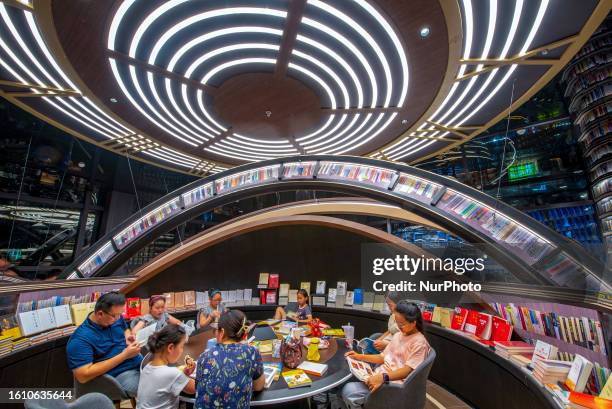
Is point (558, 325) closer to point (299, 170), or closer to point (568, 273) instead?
point (568, 273)

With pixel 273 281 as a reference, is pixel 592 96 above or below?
above

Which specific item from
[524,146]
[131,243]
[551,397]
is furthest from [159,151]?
[524,146]

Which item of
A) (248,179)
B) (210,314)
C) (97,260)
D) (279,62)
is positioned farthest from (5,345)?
(279,62)

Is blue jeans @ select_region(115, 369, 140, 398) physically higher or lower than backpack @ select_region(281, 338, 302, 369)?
lower

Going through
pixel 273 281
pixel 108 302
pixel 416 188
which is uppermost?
pixel 416 188

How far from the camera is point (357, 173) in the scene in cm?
443

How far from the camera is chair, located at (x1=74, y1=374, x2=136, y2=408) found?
7.09ft

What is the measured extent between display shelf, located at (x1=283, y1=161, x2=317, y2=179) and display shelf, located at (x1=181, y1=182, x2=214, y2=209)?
1673 mm

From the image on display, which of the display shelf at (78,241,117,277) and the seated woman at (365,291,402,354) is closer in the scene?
the seated woman at (365,291,402,354)

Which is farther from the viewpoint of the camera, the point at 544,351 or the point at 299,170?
the point at 299,170

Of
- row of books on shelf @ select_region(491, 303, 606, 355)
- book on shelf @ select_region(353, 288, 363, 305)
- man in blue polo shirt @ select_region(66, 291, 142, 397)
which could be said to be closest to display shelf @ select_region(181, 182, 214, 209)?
man in blue polo shirt @ select_region(66, 291, 142, 397)

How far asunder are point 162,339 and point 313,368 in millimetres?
1323

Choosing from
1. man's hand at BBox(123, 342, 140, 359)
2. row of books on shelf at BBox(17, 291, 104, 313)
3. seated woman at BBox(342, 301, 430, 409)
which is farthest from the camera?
row of books on shelf at BBox(17, 291, 104, 313)

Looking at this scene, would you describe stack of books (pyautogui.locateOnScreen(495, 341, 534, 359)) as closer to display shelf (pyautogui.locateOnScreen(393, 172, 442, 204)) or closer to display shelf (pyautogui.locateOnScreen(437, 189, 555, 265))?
display shelf (pyautogui.locateOnScreen(437, 189, 555, 265))
